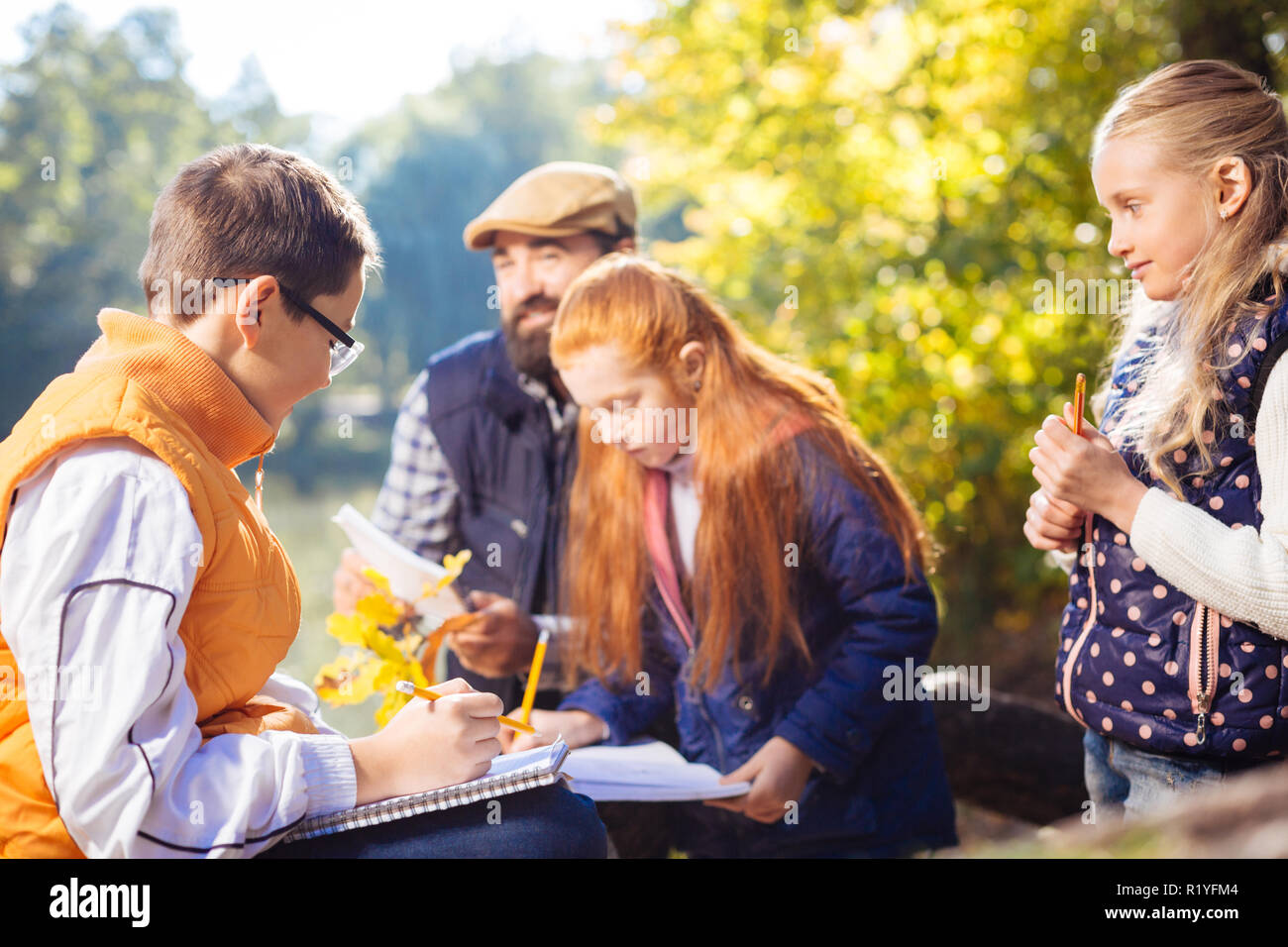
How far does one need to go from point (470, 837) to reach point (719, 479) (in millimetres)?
1238

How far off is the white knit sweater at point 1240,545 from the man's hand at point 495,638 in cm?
143

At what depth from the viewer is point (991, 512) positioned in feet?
18.0

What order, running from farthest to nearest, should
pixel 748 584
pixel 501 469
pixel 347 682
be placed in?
pixel 501 469 → pixel 748 584 → pixel 347 682

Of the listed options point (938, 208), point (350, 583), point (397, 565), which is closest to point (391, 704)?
point (397, 565)

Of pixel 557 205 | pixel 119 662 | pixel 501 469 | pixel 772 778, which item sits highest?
pixel 557 205

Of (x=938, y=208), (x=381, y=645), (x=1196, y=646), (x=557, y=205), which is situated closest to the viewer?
(x=1196, y=646)

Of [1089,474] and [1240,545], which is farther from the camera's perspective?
[1089,474]

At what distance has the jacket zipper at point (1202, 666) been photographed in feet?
5.30

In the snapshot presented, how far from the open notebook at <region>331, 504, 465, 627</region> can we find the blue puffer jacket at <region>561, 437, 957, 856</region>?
40 centimetres

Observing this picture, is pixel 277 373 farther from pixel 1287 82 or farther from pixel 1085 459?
pixel 1287 82

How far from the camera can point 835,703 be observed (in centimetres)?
233

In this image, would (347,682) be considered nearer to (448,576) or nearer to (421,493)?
(448,576)
